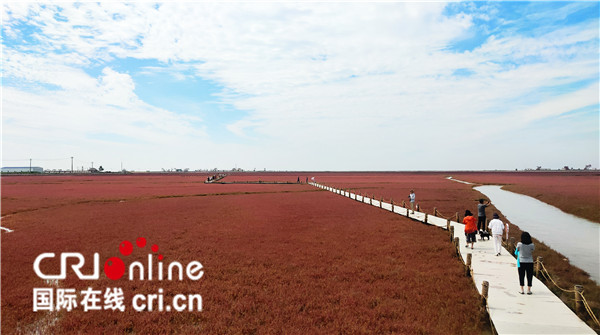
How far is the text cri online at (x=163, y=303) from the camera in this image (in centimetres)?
1038

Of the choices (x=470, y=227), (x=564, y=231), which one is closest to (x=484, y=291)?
(x=470, y=227)

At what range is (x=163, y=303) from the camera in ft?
35.3

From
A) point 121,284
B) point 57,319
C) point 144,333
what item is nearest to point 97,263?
point 121,284

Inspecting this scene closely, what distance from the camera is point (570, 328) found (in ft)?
27.5

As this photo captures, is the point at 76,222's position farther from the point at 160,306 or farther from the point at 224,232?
the point at 160,306

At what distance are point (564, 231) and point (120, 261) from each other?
28468 millimetres

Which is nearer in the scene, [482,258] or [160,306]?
[160,306]

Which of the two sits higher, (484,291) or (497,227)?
(497,227)

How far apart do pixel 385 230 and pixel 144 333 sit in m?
15.8

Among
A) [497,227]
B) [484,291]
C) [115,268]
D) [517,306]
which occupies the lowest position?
[115,268]

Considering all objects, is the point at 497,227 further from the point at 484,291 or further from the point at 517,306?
the point at 484,291

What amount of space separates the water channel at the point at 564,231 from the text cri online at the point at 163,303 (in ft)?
52.0

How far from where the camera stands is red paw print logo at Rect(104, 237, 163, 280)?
1338 cm

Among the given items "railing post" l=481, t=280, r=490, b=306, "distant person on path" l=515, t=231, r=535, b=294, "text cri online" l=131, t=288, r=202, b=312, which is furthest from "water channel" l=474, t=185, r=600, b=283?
"text cri online" l=131, t=288, r=202, b=312
